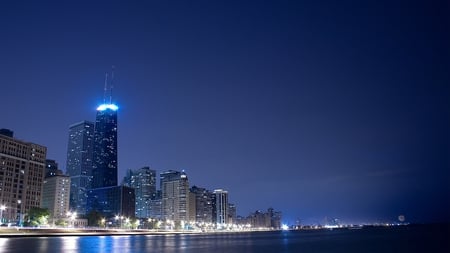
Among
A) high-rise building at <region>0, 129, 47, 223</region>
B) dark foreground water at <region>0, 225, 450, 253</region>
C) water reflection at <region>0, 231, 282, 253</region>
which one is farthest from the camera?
high-rise building at <region>0, 129, 47, 223</region>

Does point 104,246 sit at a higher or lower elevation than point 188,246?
higher

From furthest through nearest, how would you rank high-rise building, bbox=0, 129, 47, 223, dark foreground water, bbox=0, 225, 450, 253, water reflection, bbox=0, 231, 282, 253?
high-rise building, bbox=0, 129, 47, 223 < dark foreground water, bbox=0, 225, 450, 253 < water reflection, bbox=0, 231, 282, 253

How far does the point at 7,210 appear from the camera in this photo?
18225cm

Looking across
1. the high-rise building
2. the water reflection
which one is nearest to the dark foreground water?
the water reflection

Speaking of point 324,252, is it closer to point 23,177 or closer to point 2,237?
point 2,237

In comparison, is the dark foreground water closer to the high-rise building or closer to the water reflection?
the water reflection

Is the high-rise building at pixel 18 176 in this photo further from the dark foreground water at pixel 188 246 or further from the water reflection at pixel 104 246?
the water reflection at pixel 104 246

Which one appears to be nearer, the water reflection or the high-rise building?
the water reflection

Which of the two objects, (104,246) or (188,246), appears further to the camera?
(188,246)

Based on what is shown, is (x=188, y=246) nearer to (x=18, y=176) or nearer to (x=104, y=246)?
(x=104, y=246)

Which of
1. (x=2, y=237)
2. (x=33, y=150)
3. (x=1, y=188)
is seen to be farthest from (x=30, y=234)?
(x=33, y=150)

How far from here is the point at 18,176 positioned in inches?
7397

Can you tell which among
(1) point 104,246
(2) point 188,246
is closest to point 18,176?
(2) point 188,246

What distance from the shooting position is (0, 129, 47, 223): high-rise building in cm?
18150
